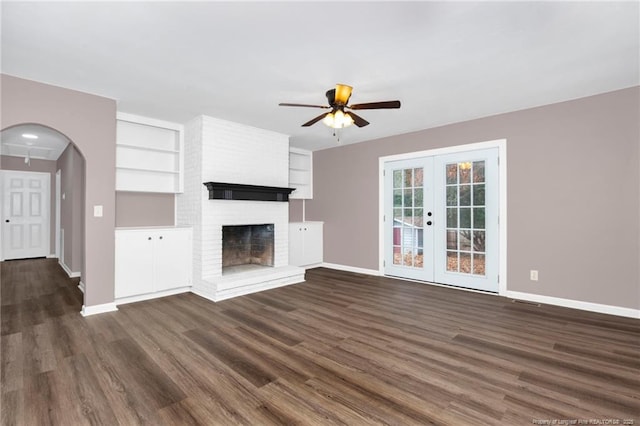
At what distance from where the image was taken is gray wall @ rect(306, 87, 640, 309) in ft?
10.9

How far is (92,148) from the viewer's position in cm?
348

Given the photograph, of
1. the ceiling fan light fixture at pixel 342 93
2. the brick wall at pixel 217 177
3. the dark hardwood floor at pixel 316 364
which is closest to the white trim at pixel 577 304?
the dark hardwood floor at pixel 316 364

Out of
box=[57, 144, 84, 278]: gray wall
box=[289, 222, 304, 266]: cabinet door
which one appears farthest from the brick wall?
box=[57, 144, 84, 278]: gray wall

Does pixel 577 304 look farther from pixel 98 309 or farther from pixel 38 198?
pixel 38 198

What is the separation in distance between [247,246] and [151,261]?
5.49 feet

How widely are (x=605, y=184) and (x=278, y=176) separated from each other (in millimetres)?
4419

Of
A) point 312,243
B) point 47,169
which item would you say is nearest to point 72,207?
point 47,169

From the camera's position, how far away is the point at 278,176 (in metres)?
5.21

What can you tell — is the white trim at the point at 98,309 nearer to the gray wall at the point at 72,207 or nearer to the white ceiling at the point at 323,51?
the gray wall at the point at 72,207

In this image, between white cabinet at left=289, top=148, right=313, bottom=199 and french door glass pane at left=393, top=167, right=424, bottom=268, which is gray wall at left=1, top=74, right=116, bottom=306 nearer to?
white cabinet at left=289, top=148, right=313, bottom=199

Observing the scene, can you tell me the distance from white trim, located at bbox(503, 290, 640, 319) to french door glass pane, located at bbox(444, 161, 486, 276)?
53 cm

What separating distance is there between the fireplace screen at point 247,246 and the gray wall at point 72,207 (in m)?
2.34

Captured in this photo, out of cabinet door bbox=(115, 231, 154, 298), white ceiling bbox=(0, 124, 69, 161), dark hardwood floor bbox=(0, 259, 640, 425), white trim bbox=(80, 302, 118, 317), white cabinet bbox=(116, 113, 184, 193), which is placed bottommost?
dark hardwood floor bbox=(0, 259, 640, 425)

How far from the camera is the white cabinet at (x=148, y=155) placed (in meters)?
4.14
